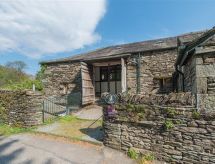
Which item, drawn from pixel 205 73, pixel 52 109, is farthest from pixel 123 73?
pixel 205 73

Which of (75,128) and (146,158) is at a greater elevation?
(75,128)

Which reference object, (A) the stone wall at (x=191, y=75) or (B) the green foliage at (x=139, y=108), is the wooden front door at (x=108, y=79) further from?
(B) the green foliage at (x=139, y=108)

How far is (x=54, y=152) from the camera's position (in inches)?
269

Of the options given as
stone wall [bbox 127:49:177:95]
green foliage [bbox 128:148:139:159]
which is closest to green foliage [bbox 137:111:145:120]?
green foliage [bbox 128:148:139:159]

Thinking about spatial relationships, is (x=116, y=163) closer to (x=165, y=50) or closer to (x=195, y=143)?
(x=195, y=143)

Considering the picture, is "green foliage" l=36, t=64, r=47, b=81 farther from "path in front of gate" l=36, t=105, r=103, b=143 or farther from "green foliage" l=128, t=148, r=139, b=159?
"green foliage" l=128, t=148, r=139, b=159

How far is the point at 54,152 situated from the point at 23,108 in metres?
4.09

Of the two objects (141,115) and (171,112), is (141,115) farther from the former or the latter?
(171,112)

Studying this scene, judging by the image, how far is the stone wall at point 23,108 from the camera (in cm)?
994

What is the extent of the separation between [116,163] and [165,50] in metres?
8.87

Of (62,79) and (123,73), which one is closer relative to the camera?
(123,73)

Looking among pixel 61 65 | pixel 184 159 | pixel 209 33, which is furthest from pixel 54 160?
pixel 61 65

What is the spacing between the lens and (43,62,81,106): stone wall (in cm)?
1554

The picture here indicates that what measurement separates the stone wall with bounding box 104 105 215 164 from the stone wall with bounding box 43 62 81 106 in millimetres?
8575
